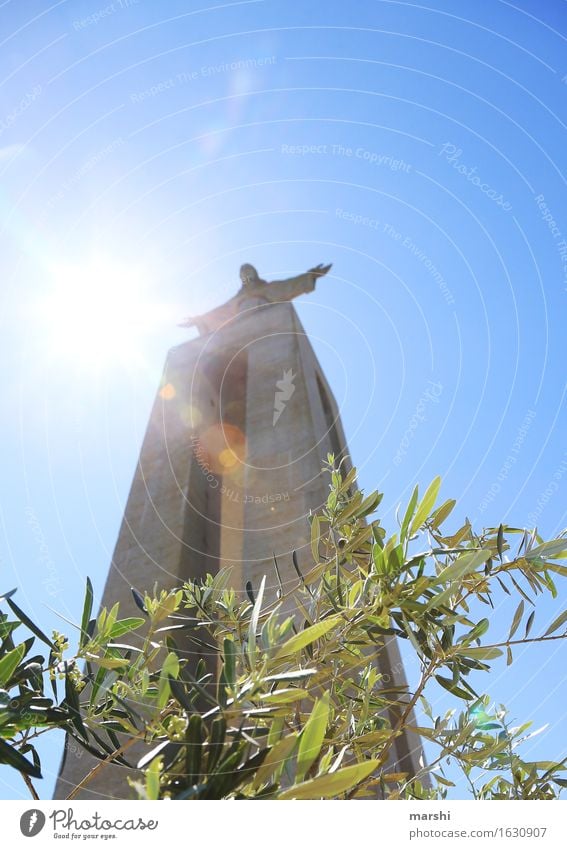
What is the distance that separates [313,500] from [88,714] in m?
7.17

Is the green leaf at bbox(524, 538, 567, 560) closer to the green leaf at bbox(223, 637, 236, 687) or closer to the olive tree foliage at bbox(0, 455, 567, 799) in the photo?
the olive tree foliage at bbox(0, 455, 567, 799)

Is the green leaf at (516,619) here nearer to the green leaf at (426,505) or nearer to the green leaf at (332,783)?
the green leaf at (426,505)

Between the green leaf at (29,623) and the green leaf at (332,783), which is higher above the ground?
the green leaf at (29,623)

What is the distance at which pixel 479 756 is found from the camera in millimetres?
2395

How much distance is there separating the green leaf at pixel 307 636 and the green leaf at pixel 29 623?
843 mm

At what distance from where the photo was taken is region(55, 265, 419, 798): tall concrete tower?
918 cm

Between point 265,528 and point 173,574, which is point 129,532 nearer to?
point 173,574

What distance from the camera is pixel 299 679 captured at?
59.7 inches

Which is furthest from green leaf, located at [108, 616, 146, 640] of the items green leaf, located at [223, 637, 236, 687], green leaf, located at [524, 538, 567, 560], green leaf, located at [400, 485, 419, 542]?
green leaf, located at [524, 538, 567, 560]

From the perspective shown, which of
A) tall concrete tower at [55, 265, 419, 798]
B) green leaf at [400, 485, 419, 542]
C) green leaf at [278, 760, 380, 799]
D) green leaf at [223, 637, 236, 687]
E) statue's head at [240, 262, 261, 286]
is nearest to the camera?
green leaf at [278, 760, 380, 799]

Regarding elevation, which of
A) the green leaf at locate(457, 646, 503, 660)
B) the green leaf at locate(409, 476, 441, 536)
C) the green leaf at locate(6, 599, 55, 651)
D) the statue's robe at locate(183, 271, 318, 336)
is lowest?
the green leaf at locate(457, 646, 503, 660)

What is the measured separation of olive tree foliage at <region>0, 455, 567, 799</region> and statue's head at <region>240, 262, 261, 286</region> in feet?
45.0

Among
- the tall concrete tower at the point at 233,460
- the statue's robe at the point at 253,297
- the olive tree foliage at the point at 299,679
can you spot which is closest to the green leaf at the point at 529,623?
the olive tree foliage at the point at 299,679

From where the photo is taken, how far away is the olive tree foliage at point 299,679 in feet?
4.07
